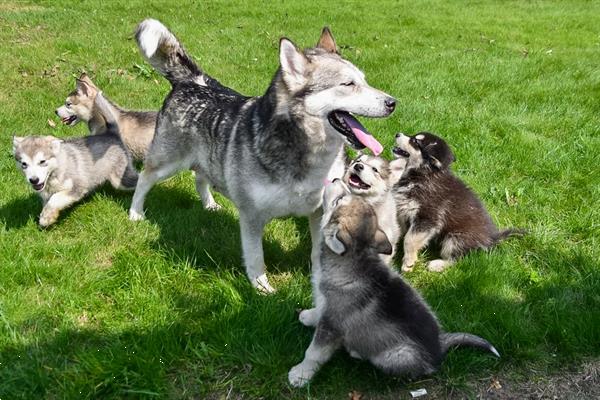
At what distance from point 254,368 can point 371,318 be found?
853 mm

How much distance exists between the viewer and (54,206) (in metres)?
4.82

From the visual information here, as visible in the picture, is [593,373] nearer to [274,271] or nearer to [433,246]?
[433,246]

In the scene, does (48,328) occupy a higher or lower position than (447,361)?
lower

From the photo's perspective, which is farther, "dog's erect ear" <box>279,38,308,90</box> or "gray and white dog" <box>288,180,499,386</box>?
"dog's erect ear" <box>279,38,308,90</box>

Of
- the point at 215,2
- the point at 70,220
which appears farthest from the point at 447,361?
the point at 215,2

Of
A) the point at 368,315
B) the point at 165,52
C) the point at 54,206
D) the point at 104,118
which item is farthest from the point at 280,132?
the point at 104,118

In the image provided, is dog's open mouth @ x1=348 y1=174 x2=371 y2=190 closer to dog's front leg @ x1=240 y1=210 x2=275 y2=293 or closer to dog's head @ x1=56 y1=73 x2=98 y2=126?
dog's front leg @ x1=240 y1=210 x2=275 y2=293

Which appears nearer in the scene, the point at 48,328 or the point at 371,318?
the point at 371,318

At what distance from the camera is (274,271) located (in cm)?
442

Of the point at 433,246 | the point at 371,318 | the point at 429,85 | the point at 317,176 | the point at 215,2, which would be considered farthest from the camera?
the point at 215,2

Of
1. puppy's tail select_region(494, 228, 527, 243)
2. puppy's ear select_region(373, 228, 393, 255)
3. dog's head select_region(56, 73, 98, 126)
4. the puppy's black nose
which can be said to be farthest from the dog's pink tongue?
dog's head select_region(56, 73, 98, 126)

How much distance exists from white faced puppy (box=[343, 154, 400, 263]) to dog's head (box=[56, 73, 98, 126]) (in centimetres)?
411

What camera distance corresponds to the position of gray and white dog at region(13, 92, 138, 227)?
4.91 meters

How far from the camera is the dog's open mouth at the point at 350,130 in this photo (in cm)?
361
